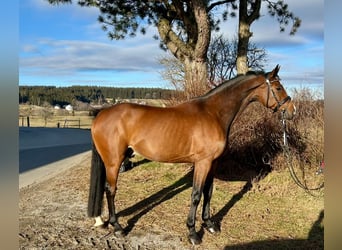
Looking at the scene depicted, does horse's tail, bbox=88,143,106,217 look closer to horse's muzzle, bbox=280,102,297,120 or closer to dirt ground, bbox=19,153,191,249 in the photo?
dirt ground, bbox=19,153,191,249

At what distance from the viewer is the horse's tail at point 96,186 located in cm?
376

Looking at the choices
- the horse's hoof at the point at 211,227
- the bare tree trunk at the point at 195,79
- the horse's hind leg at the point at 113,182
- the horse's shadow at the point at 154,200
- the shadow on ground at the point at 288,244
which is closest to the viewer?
the shadow on ground at the point at 288,244

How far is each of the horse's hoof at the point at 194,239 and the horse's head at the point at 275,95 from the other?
5.64ft

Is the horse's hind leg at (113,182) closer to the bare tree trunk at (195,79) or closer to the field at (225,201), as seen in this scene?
the field at (225,201)

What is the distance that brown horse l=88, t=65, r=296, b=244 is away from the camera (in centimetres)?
352

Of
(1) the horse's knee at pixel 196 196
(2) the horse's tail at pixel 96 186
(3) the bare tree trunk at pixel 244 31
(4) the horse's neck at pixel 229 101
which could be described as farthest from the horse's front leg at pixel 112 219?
(3) the bare tree trunk at pixel 244 31

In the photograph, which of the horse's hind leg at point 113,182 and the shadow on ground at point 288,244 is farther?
the horse's hind leg at point 113,182

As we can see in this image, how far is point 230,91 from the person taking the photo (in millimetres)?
3684

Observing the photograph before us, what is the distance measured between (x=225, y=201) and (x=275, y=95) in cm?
202

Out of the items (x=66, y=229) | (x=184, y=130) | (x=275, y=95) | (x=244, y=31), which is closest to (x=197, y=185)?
(x=184, y=130)

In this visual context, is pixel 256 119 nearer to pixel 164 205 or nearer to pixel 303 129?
pixel 303 129

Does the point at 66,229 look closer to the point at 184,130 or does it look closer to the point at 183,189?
the point at 184,130

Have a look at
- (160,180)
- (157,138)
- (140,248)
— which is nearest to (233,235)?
(140,248)

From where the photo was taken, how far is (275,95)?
3.64 metres
